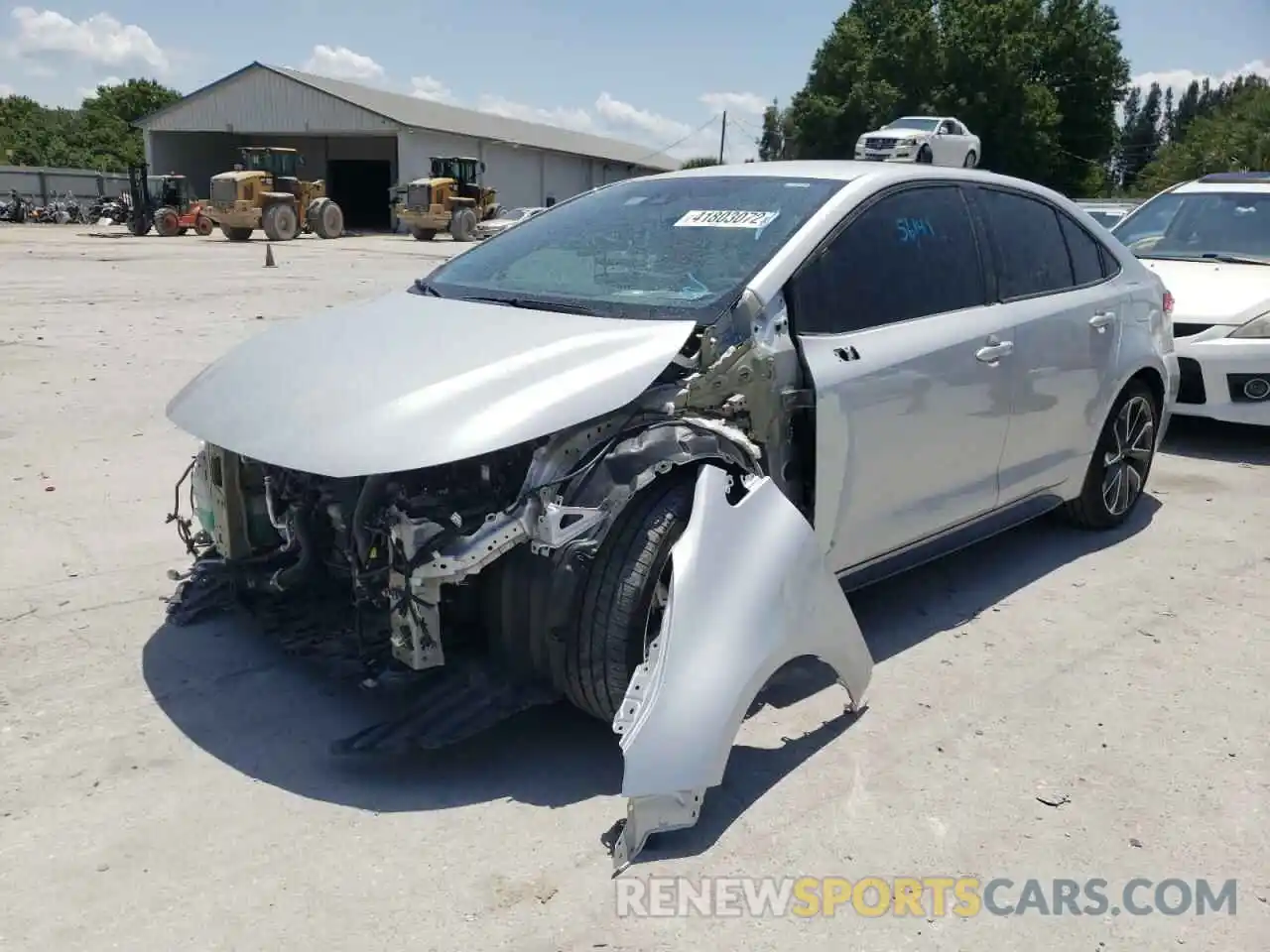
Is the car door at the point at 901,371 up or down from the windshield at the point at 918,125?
down

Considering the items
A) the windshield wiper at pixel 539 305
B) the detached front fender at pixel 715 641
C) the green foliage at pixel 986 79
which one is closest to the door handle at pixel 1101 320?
the detached front fender at pixel 715 641

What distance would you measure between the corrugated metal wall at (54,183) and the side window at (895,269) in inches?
1976

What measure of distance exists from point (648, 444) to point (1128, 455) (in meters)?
3.33

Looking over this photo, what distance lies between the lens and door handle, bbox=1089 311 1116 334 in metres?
4.76

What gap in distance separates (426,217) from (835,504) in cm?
3165

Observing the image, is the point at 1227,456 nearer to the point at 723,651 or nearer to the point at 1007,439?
the point at 1007,439

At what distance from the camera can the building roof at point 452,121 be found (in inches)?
1698

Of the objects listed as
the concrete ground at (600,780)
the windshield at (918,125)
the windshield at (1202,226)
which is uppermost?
the windshield at (918,125)

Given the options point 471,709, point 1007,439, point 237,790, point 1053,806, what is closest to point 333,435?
point 471,709

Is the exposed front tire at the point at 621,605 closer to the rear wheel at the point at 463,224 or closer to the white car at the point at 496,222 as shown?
the white car at the point at 496,222

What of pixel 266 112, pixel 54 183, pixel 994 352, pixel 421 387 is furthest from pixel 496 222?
pixel 421 387

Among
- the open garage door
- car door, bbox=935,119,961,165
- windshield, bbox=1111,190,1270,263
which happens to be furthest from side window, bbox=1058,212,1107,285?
the open garage door

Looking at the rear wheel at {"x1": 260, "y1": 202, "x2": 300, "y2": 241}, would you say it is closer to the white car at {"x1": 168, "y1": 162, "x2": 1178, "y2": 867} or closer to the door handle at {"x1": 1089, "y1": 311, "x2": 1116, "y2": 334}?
the white car at {"x1": 168, "y1": 162, "x2": 1178, "y2": 867}

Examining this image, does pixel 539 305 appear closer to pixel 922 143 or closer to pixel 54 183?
pixel 922 143
